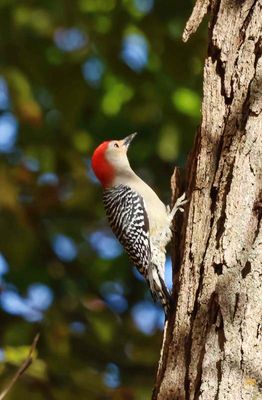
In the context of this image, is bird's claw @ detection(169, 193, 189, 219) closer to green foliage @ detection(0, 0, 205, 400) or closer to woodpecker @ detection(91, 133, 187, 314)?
woodpecker @ detection(91, 133, 187, 314)

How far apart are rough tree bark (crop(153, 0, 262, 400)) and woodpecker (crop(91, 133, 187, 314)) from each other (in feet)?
4.47

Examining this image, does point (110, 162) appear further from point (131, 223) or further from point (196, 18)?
point (196, 18)

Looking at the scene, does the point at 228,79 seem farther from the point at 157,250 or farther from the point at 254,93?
the point at 157,250

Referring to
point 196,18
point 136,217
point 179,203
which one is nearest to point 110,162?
point 136,217

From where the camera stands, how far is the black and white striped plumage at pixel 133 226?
6066 mm

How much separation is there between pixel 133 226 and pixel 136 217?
0.09 m

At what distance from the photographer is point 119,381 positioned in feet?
26.4

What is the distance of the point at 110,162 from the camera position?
738 centimetres

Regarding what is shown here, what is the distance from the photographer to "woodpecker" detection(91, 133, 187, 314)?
20.0 feet

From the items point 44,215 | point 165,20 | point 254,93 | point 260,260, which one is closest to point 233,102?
point 254,93

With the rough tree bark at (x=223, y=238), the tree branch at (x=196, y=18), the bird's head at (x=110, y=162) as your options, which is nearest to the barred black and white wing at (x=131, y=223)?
the bird's head at (x=110, y=162)

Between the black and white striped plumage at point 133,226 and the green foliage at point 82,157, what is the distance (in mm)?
951

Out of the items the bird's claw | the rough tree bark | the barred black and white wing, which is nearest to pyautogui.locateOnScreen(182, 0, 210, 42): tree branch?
the rough tree bark

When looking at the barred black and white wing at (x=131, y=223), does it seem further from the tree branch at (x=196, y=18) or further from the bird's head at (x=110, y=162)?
the tree branch at (x=196, y=18)
